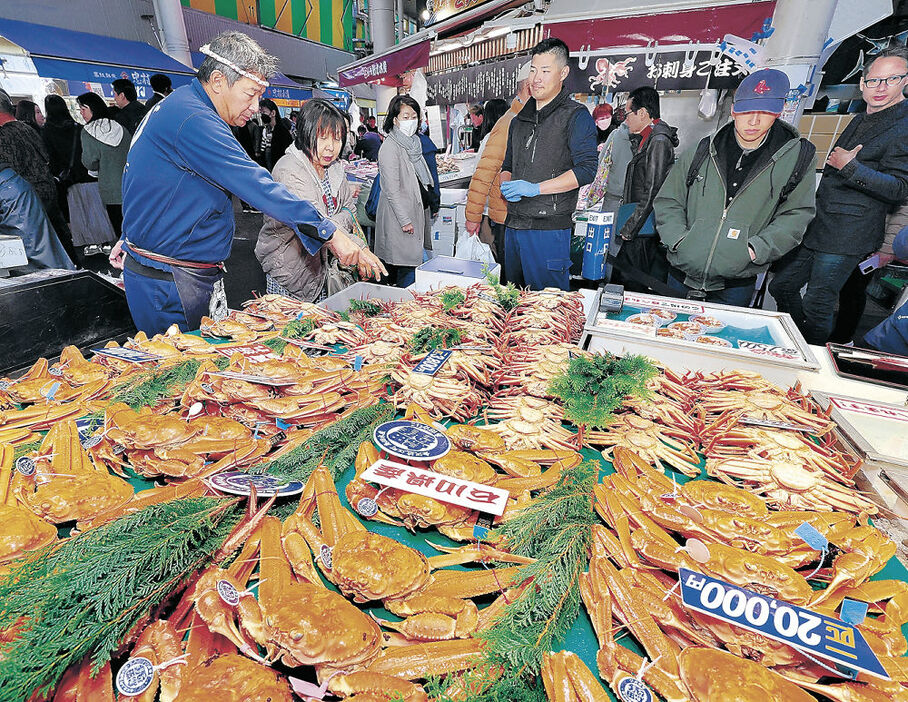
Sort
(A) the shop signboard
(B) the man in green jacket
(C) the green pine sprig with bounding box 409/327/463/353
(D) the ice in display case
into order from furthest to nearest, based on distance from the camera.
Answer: (A) the shop signboard → (B) the man in green jacket → (C) the green pine sprig with bounding box 409/327/463/353 → (D) the ice in display case

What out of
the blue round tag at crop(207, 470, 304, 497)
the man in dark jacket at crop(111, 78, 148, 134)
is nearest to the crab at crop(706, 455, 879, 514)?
the blue round tag at crop(207, 470, 304, 497)

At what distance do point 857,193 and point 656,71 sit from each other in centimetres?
313

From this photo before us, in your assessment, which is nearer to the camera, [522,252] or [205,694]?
[205,694]

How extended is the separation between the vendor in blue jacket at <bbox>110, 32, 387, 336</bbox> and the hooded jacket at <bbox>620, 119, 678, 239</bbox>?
3689 millimetres

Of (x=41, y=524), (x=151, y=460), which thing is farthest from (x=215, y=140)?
(x=41, y=524)

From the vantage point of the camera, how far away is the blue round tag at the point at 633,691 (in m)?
0.75

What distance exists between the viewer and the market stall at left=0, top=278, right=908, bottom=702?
77cm

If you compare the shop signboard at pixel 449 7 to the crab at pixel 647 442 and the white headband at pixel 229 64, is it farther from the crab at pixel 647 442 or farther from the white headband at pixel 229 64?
the crab at pixel 647 442

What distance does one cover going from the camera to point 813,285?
3820mm

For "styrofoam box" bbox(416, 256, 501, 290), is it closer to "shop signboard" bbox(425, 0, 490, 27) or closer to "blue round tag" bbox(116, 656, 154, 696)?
"blue round tag" bbox(116, 656, 154, 696)

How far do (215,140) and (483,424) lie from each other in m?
1.73

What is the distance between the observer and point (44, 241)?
518cm

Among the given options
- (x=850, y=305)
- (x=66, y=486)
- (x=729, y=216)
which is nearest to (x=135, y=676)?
(x=66, y=486)

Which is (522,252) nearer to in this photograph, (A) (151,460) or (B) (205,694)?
(A) (151,460)
